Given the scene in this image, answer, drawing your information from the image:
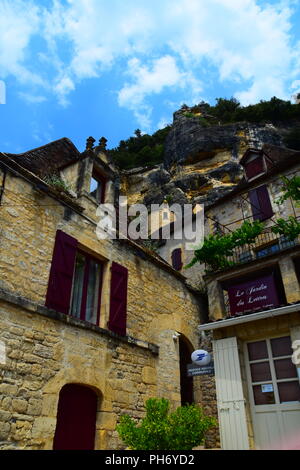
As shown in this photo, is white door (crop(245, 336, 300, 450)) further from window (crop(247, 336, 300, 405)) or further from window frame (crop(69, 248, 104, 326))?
window frame (crop(69, 248, 104, 326))

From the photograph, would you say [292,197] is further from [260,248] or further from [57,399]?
[57,399]

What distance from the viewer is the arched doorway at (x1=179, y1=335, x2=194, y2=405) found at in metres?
9.23

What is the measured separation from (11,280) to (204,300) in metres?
6.81

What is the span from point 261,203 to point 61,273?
8572 millimetres

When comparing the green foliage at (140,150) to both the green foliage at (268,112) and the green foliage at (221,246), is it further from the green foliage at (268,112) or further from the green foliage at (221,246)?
the green foliage at (221,246)

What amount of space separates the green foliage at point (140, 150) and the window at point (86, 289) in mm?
18895

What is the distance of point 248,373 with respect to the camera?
5.57 meters

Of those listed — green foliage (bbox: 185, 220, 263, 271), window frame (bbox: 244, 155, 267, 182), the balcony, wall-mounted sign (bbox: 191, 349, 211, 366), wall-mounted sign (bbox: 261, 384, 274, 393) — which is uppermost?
window frame (bbox: 244, 155, 267, 182)

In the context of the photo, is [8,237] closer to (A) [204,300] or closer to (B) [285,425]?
(B) [285,425]

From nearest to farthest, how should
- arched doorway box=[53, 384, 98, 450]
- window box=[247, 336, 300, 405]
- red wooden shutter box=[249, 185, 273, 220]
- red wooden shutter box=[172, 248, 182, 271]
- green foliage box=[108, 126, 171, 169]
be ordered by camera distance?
1. window box=[247, 336, 300, 405]
2. arched doorway box=[53, 384, 98, 450]
3. red wooden shutter box=[249, 185, 273, 220]
4. red wooden shutter box=[172, 248, 182, 271]
5. green foliage box=[108, 126, 171, 169]

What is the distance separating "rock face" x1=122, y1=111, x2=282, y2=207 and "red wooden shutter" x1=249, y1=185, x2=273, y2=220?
450cm

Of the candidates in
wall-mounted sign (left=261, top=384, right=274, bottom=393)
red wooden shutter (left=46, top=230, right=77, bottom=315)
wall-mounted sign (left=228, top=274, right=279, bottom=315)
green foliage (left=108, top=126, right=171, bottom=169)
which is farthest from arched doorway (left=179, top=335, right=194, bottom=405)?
green foliage (left=108, top=126, right=171, bottom=169)

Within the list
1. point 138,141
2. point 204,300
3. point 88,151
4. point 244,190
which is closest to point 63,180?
point 88,151

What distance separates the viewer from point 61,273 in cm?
637
